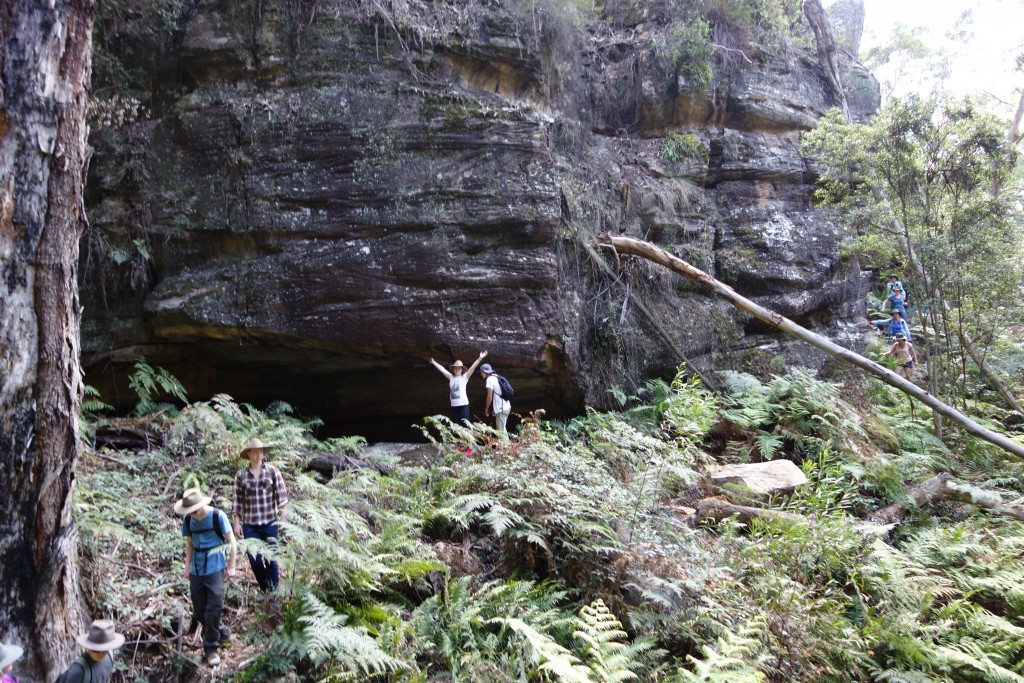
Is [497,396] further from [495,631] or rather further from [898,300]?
[898,300]

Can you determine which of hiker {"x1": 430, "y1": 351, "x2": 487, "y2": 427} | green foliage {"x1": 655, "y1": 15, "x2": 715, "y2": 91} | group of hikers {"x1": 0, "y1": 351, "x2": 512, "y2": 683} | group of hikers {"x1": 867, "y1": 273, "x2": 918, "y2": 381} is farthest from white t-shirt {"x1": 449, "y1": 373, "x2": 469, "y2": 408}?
group of hikers {"x1": 867, "y1": 273, "x2": 918, "y2": 381}

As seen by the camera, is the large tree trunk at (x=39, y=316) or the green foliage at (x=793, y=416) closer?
the large tree trunk at (x=39, y=316)

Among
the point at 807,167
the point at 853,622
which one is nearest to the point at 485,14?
the point at 807,167

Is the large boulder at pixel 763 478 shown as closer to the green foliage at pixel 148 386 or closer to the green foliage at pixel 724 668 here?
the green foliage at pixel 724 668

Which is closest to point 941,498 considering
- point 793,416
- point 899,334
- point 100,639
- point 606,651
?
point 793,416

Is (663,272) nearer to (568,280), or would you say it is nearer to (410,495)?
(568,280)

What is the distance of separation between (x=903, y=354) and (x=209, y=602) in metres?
13.0

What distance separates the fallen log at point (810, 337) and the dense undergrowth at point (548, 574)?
2001 millimetres

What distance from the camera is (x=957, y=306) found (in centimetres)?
1151

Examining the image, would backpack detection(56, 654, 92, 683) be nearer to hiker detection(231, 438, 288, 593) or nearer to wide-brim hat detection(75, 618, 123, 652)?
wide-brim hat detection(75, 618, 123, 652)

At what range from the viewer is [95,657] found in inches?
145

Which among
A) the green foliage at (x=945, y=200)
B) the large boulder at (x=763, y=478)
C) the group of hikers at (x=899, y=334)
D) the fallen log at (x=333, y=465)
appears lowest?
the large boulder at (x=763, y=478)

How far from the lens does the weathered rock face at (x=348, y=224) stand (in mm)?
9609

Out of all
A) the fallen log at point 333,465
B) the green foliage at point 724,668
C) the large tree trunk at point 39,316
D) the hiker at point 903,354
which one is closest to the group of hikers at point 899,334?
the hiker at point 903,354
